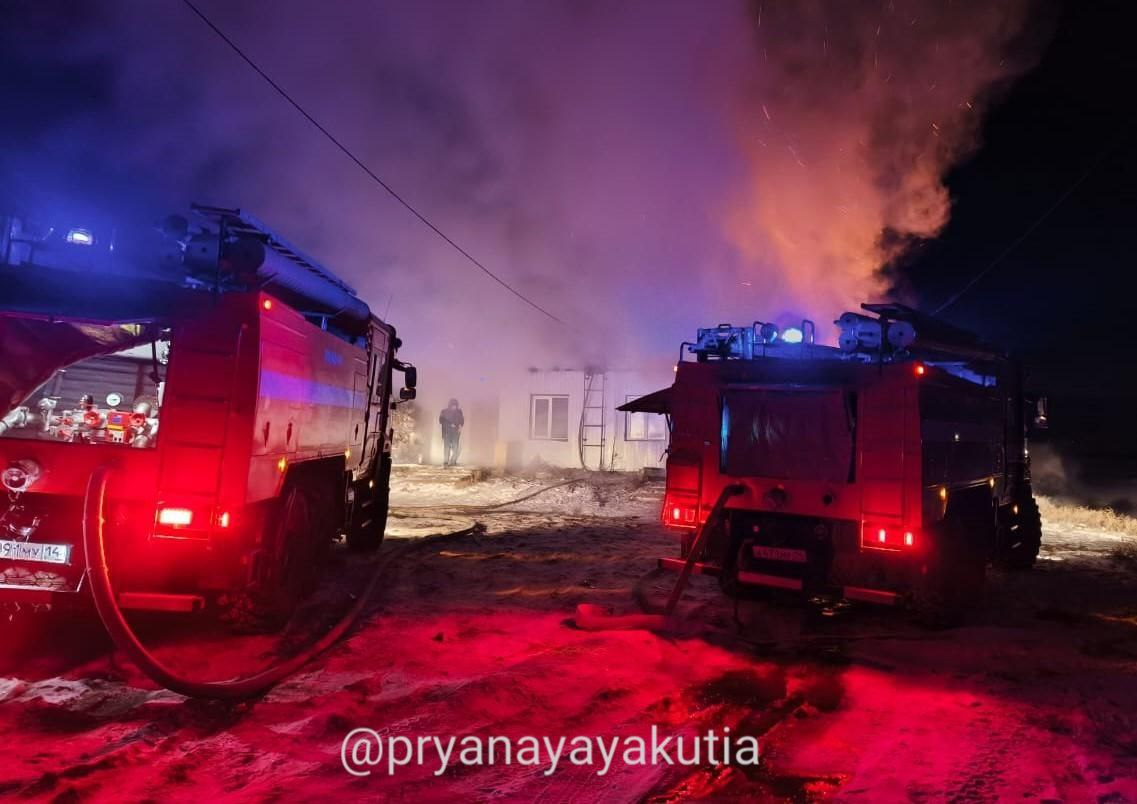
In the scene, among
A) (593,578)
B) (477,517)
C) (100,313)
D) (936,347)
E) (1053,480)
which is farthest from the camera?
(1053,480)

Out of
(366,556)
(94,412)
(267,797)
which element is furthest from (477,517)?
(267,797)

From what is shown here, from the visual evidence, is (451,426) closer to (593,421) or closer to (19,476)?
(593,421)

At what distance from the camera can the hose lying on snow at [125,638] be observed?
3795 mm

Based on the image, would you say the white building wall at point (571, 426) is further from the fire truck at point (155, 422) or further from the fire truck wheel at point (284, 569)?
the fire truck at point (155, 422)

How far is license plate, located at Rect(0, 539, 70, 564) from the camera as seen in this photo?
14.8 feet

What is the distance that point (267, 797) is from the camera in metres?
2.97

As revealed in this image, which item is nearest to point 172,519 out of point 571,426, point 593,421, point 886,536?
point 886,536

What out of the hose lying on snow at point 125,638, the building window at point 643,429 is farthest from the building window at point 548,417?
the hose lying on snow at point 125,638

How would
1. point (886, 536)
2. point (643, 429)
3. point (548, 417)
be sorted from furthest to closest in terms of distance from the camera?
point (548, 417) < point (643, 429) < point (886, 536)

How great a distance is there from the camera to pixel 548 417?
2267 cm

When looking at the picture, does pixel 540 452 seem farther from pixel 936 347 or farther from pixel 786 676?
pixel 786 676

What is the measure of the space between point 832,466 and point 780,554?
952 millimetres

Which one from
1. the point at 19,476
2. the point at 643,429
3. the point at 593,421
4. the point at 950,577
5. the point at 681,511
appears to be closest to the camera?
the point at 19,476

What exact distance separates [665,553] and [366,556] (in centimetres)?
435
